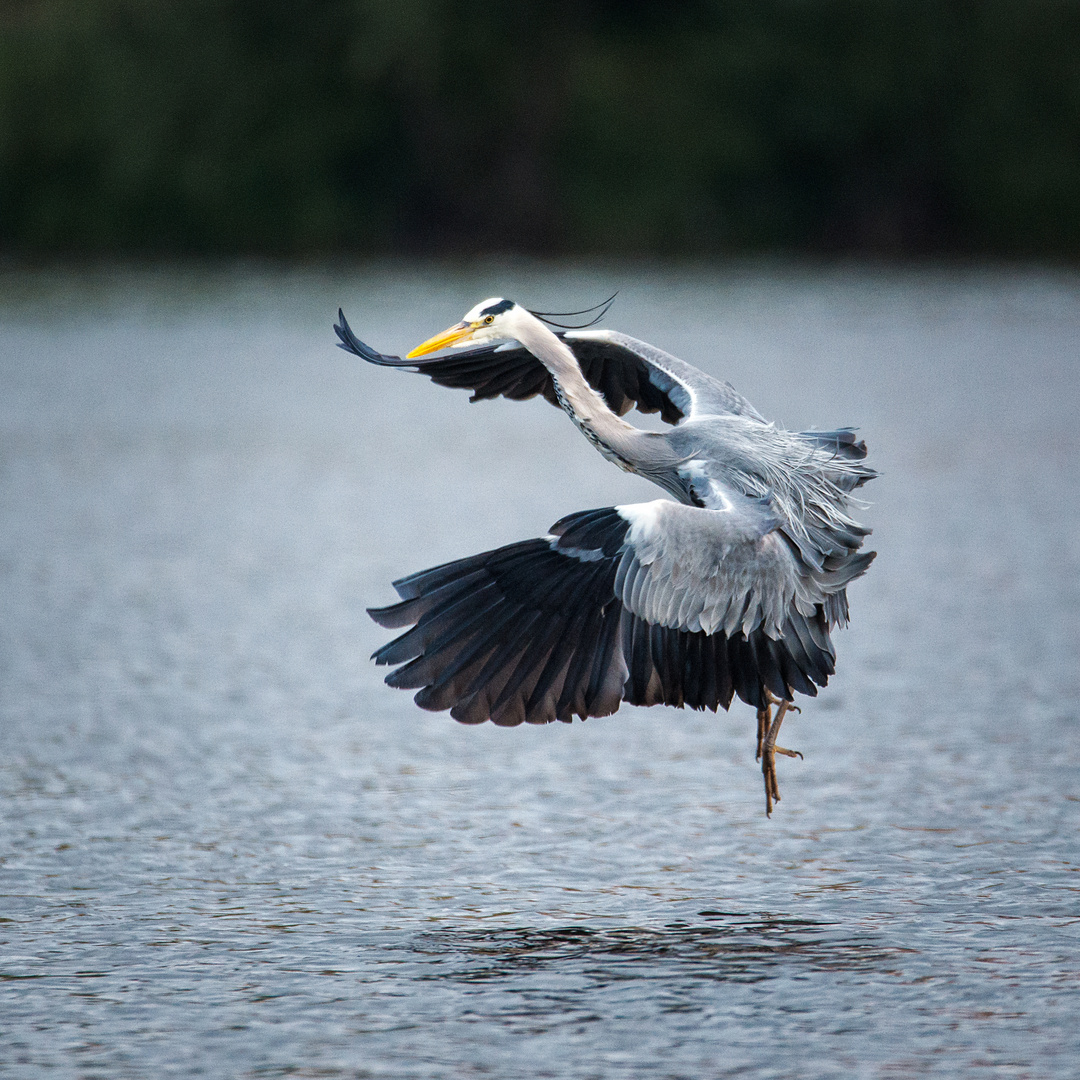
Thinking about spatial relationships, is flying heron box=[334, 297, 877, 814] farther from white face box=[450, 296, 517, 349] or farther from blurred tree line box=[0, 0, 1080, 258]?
blurred tree line box=[0, 0, 1080, 258]

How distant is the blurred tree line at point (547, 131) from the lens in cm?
4344

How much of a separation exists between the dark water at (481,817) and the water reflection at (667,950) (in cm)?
2

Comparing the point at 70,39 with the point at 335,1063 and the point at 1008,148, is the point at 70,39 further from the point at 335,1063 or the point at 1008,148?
the point at 335,1063

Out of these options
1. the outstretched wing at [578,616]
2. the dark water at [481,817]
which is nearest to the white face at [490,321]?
the outstretched wing at [578,616]

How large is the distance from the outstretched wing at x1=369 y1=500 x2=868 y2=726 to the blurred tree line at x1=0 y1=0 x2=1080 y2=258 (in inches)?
1497

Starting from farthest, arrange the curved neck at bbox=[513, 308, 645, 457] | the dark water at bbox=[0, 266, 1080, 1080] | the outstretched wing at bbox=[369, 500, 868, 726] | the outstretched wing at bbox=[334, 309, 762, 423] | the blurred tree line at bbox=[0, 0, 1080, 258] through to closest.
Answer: the blurred tree line at bbox=[0, 0, 1080, 258]
the outstretched wing at bbox=[334, 309, 762, 423]
the curved neck at bbox=[513, 308, 645, 457]
the outstretched wing at bbox=[369, 500, 868, 726]
the dark water at bbox=[0, 266, 1080, 1080]

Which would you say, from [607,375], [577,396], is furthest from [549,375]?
[577,396]

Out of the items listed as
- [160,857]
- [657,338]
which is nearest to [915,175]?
[657,338]

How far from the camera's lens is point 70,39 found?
1795 inches

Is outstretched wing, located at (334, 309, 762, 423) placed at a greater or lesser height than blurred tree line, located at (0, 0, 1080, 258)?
lesser

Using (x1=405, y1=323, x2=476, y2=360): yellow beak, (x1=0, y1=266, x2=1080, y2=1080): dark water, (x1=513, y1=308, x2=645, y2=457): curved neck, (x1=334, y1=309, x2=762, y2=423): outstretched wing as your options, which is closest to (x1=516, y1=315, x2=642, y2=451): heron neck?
(x1=513, y1=308, x2=645, y2=457): curved neck

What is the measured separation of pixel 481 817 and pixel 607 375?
5.65 ft

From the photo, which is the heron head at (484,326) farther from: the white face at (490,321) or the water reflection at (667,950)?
the water reflection at (667,950)

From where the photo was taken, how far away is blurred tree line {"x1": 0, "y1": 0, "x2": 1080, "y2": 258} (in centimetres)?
4344
